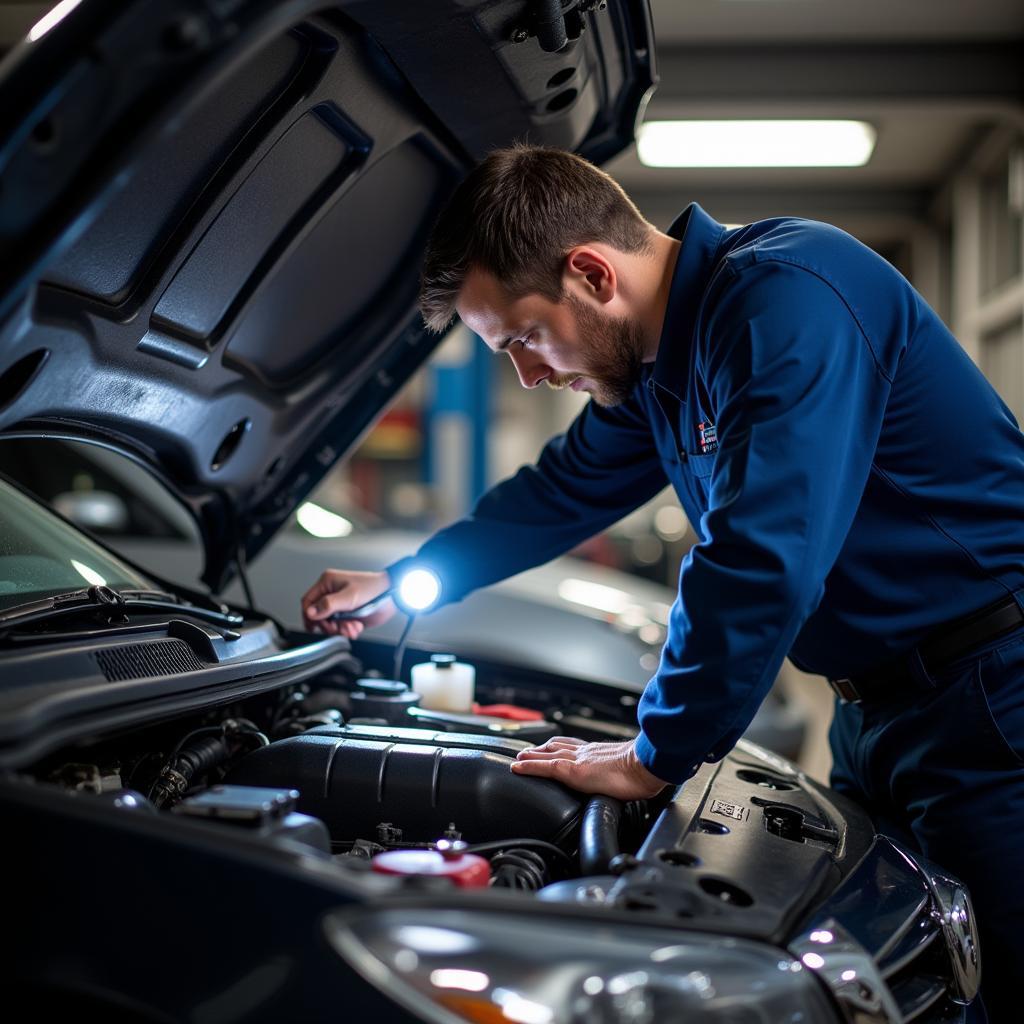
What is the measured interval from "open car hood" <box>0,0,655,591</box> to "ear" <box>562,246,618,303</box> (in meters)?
0.31

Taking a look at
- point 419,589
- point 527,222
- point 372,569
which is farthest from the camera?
point 372,569

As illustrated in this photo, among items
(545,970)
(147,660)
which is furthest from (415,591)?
(545,970)

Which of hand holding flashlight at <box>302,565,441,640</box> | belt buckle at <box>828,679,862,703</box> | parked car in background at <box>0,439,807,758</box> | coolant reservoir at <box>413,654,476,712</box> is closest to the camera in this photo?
belt buckle at <box>828,679,862,703</box>

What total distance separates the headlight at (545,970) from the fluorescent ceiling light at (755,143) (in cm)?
485

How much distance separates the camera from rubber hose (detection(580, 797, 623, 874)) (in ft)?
4.09

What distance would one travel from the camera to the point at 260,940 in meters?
0.93

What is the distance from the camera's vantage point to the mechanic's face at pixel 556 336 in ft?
5.11

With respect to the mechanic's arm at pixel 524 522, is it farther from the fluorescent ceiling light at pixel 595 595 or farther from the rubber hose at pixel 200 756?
the fluorescent ceiling light at pixel 595 595

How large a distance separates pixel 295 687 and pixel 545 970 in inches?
45.2

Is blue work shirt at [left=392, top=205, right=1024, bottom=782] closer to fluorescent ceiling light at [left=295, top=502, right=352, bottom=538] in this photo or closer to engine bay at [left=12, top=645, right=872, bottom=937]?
engine bay at [left=12, top=645, right=872, bottom=937]

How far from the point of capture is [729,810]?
1.48 metres

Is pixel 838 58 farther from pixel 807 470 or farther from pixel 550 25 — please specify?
pixel 807 470

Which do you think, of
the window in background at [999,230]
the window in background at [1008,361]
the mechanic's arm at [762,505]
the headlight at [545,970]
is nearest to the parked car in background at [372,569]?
the mechanic's arm at [762,505]

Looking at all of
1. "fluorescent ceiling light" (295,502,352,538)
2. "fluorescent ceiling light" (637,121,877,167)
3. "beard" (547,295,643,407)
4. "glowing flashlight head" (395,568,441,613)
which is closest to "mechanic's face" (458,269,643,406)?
"beard" (547,295,643,407)
